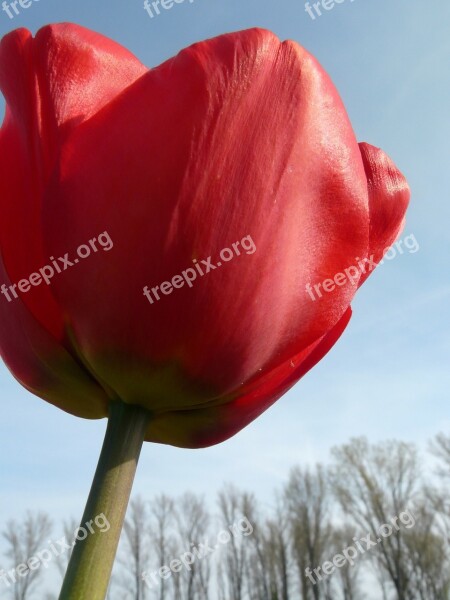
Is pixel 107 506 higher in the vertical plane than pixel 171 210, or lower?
lower

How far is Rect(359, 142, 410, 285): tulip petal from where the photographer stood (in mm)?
446

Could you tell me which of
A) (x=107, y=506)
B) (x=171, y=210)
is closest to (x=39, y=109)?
(x=171, y=210)

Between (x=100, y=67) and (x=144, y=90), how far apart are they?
0.15ft

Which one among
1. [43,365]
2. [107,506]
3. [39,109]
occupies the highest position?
[39,109]

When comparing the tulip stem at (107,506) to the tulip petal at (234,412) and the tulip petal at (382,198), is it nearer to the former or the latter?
the tulip petal at (234,412)

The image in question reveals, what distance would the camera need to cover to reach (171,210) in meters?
0.34

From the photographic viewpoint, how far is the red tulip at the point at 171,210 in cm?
34

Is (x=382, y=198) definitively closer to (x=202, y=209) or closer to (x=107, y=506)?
(x=202, y=209)

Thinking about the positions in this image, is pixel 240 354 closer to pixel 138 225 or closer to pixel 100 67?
pixel 138 225

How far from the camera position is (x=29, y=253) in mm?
370

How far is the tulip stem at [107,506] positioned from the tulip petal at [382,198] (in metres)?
0.21

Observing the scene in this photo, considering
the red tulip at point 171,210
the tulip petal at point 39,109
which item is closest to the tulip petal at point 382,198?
the red tulip at point 171,210

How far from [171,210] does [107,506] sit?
0.17 m

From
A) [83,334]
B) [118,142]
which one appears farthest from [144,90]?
[83,334]
